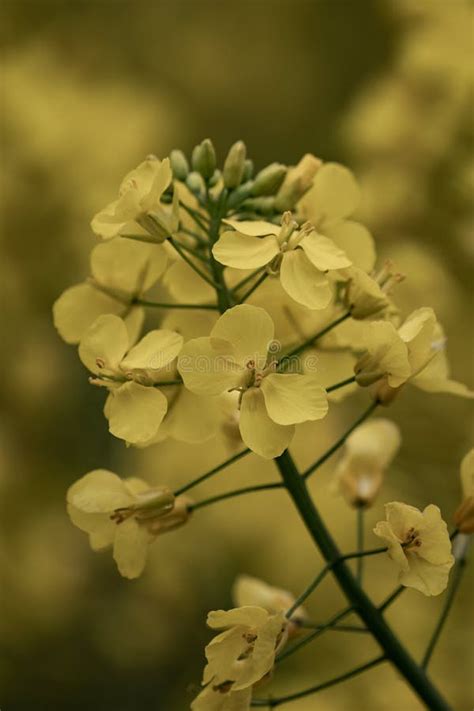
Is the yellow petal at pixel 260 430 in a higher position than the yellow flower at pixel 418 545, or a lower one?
higher

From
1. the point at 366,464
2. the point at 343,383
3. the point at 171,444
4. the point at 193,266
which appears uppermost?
the point at 193,266

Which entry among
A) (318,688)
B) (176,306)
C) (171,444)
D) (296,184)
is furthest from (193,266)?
(171,444)

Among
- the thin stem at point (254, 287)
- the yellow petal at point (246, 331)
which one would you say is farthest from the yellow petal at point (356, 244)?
the yellow petal at point (246, 331)

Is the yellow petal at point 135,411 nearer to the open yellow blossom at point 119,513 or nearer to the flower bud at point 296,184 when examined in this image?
the open yellow blossom at point 119,513

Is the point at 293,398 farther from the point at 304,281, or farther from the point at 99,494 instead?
the point at 99,494

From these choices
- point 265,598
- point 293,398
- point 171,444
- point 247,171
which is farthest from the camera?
point 171,444

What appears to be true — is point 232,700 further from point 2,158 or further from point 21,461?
point 2,158
